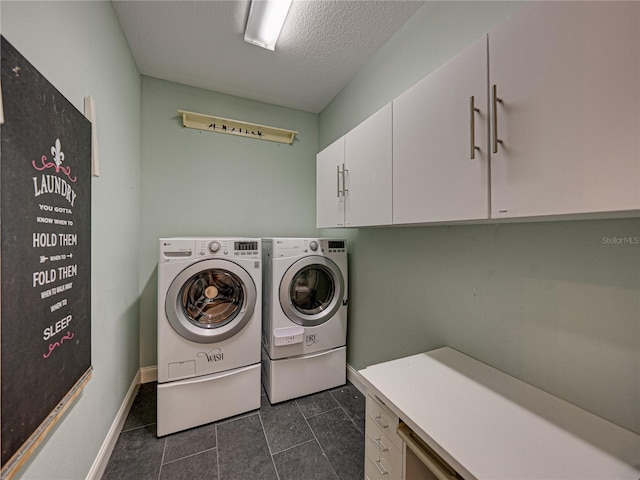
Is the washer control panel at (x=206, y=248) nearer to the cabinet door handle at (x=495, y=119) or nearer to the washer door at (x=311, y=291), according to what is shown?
the washer door at (x=311, y=291)

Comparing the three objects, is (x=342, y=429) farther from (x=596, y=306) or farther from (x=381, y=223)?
(x=596, y=306)

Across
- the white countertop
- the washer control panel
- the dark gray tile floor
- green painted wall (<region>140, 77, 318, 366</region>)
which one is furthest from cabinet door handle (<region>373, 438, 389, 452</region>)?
green painted wall (<region>140, 77, 318, 366</region>)

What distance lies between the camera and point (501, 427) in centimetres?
81

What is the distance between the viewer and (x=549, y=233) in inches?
38.6

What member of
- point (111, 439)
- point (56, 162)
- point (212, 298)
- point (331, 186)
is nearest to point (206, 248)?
point (212, 298)

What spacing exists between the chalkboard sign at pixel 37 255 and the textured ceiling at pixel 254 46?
3.68 feet

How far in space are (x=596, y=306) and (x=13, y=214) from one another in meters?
1.86

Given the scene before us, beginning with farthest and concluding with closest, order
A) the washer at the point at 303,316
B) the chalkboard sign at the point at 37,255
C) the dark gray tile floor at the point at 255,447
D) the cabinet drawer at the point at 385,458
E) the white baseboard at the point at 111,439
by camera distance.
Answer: the washer at the point at 303,316, the dark gray tile floor at the point at 255,447, the white baseboard at the point at 111,439, the cabinet drawer at the point at 385,458, the chalkboard sign at the point at 37,255

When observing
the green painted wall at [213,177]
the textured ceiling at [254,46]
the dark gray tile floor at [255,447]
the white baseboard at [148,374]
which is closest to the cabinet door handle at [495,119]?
the textured ceiling at [254,46]

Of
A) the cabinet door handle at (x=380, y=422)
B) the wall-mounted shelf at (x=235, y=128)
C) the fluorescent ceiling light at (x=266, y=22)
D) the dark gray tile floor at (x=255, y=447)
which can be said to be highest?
the fluorescent ceiling light at (x=266, y=22)

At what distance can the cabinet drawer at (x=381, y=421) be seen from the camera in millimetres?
961

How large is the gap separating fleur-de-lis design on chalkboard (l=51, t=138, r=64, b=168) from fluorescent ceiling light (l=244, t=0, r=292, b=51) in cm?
136

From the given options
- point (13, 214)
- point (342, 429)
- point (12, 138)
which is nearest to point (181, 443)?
point (342, 429)

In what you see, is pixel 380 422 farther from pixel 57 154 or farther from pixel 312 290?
pixel 57 154
